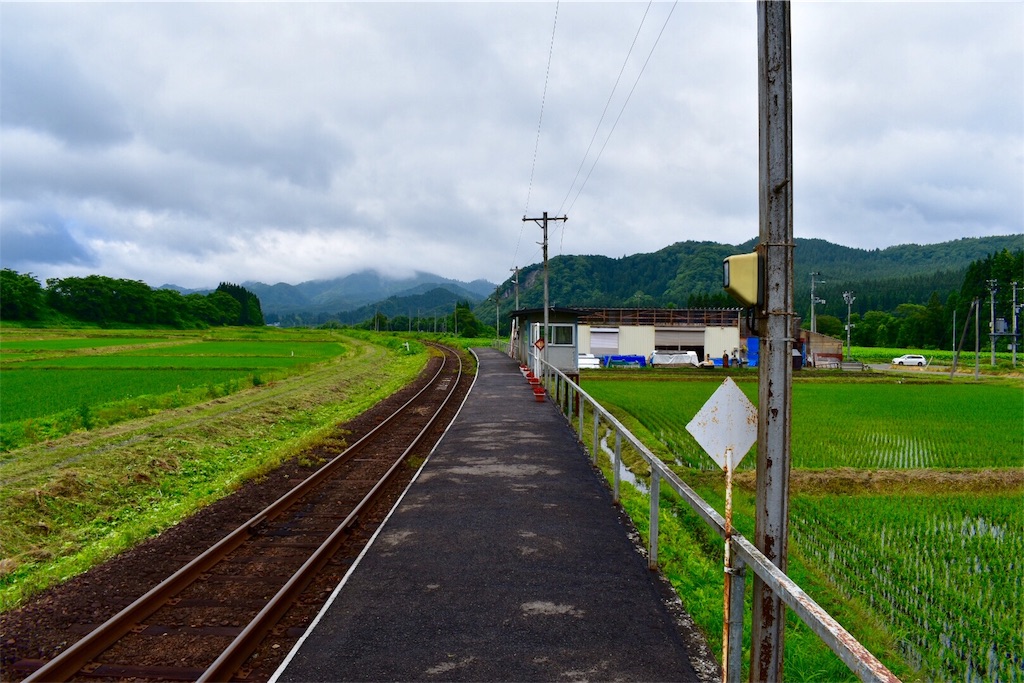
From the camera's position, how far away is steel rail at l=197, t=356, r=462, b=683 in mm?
4789

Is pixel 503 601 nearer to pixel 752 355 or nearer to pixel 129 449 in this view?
pixel 129 449

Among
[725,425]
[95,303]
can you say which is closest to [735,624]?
[725,425]

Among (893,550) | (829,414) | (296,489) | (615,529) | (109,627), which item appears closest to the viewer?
(109,627)

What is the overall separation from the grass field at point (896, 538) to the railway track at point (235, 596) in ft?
12.5

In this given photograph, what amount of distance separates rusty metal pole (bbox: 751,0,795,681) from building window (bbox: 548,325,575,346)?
23944 millimetres

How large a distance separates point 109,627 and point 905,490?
13.6 m

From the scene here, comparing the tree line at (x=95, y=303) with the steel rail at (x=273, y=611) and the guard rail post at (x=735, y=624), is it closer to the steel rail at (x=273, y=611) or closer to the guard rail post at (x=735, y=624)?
the steel rail at (x=273, y=611)

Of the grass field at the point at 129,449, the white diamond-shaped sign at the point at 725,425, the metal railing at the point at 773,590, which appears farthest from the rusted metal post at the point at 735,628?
the grass field at the point at 129,449

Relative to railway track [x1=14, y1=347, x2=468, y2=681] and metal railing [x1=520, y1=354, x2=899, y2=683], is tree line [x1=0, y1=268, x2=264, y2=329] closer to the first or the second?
railway track [x1=14, y1=347, x2=468, y2=681]

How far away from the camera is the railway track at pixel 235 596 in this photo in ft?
16.6

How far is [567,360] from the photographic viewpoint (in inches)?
1095

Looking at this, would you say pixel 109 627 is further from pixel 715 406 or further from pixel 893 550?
pixel 893 550

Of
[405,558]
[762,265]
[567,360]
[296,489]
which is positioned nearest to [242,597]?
[405,558]

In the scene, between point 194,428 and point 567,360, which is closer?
point 194,428
